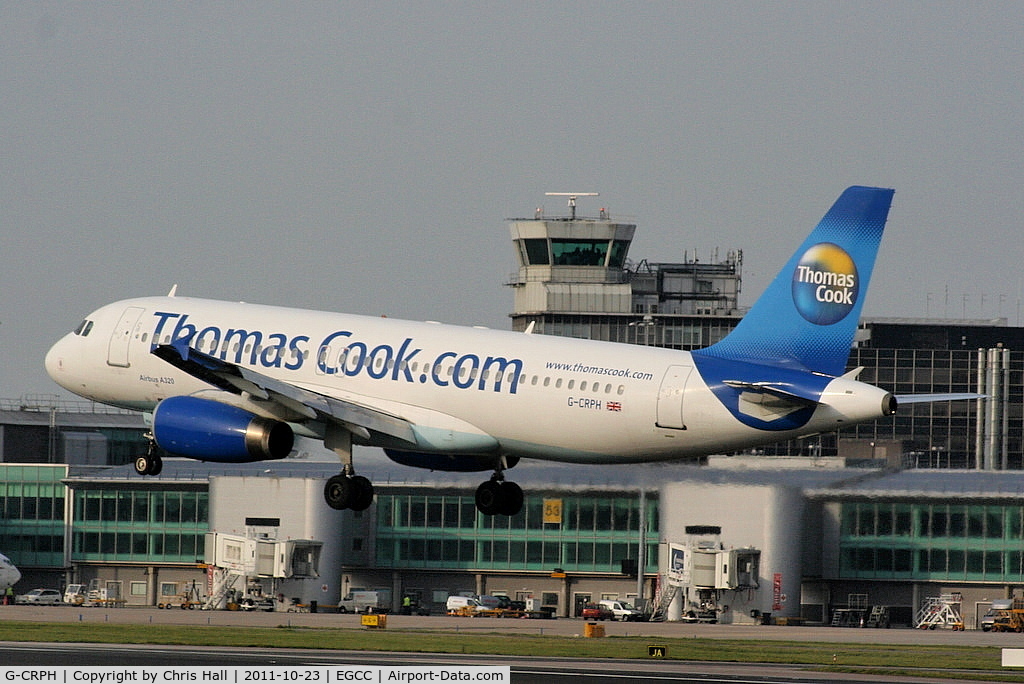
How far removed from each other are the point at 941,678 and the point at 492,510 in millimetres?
14958

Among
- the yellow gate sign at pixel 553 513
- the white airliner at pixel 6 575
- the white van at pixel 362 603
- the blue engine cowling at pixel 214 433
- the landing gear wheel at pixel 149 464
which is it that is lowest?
the white van at pixel 362 603

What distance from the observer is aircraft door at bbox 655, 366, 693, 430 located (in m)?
52.1

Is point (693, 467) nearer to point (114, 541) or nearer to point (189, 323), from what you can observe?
point (189, 323)

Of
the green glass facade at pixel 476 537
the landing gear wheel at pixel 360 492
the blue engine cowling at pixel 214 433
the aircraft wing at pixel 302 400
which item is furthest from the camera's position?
the green glass facade at pixel 476 537

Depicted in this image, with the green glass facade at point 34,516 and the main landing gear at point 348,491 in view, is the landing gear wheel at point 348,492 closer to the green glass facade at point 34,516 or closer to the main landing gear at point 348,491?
the main landing gear at point 348,491

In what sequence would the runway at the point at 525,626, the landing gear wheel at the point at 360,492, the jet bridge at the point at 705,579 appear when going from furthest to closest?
the jet bridge at the point at 705,579 < the runway at the point at 525,626 < the landing gear wheel at the point at 360,492

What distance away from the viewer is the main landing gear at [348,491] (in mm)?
57531

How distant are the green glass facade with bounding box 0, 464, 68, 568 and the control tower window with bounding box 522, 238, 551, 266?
→ 64.6m

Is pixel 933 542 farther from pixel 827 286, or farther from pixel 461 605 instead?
pixel 827 286

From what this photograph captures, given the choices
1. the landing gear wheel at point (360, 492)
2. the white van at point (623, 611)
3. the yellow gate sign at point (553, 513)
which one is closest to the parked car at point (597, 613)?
the white van at point (623, 611)

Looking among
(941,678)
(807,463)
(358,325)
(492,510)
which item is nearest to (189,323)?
(358,325)

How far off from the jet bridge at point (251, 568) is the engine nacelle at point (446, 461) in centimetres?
4182

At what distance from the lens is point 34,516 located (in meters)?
122

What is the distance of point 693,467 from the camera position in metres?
70.1
